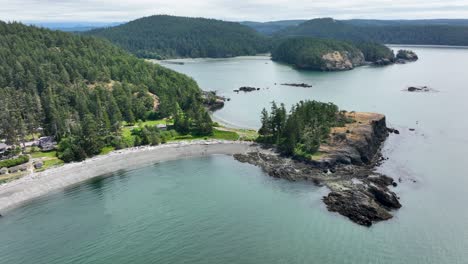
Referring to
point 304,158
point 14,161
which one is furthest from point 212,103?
point 14,161

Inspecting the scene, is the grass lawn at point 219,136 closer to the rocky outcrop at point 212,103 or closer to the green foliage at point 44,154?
the green foliage at point 44,154

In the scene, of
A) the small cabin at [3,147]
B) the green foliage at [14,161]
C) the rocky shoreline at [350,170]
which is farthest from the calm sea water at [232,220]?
the small cabin at [3,147]

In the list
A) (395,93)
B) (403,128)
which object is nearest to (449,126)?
(403,128)

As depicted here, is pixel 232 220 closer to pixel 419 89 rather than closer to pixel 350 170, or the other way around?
pixel 350 170

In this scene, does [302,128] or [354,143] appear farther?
[302,128]

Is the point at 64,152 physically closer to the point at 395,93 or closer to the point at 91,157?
the point at 91,157
